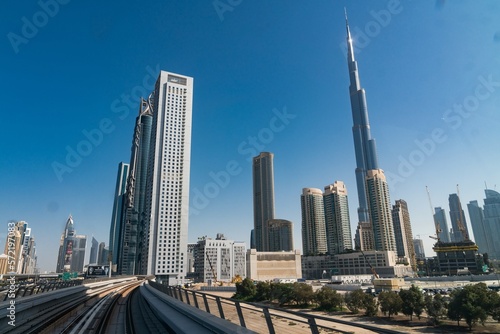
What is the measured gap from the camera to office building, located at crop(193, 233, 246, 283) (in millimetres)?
152000

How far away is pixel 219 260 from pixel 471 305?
132 m

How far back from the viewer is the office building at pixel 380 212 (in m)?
169

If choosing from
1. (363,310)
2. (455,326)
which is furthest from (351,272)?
(455,326)

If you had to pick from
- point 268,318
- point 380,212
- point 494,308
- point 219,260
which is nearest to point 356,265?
point 380,212

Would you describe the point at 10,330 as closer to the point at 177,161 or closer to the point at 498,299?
the point at 498,299

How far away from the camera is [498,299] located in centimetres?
3650

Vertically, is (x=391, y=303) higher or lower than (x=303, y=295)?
higher

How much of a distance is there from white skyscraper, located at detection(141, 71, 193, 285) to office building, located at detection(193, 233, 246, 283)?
30674 mm

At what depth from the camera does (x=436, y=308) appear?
41.0 m

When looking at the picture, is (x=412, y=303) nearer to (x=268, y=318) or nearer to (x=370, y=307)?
(x=370, y=307)

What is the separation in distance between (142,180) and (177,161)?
69.9m

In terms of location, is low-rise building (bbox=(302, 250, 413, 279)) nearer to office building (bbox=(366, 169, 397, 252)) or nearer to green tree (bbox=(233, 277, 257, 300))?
office building (bbox=(366, 169, 397, 252))

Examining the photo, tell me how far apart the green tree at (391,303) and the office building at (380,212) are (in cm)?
13586

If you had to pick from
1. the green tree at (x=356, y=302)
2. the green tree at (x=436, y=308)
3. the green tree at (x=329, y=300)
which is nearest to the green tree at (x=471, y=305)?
the green tree at (x=436, y=308)
